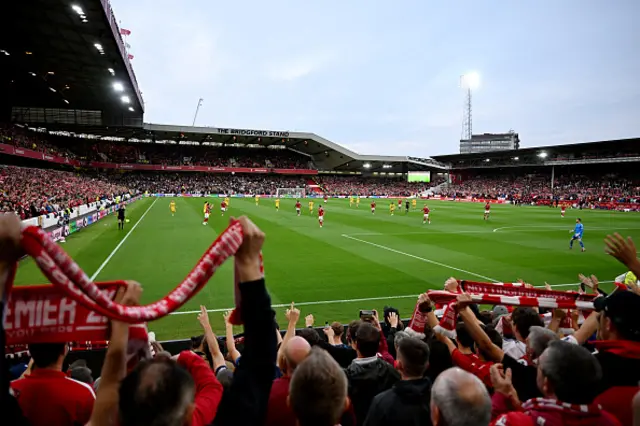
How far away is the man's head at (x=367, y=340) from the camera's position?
389cm

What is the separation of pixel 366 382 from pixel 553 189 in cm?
8497

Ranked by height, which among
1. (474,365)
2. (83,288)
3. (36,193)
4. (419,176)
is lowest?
(474,365)

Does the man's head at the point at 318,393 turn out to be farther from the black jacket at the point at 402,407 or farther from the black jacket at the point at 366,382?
the black jacket at the point at 366,382

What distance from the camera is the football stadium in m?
1.99

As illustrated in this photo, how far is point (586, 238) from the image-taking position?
2536cm

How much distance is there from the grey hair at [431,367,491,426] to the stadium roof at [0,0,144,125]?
25.3 meters

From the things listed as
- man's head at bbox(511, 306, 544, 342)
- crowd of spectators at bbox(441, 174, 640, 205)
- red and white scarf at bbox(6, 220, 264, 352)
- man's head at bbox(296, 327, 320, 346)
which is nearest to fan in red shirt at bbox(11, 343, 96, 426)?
red and white scarf at bbox(6, 220, 264, 352)

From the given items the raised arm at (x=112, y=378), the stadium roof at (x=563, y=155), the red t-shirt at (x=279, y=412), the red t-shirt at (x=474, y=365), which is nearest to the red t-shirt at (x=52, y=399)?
the raised arm at (x=112, y=378)

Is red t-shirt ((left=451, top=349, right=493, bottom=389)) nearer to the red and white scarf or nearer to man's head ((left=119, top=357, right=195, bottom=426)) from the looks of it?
the red and white scarf

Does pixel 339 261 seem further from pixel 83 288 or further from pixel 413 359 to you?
pixel 83 288

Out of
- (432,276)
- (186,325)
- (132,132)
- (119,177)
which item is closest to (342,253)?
(432,276)

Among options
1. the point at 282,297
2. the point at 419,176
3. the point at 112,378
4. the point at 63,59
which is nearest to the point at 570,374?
the point at 112,378

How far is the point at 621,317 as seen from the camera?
2.94 metres

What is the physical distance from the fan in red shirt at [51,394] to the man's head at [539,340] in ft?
12.0
